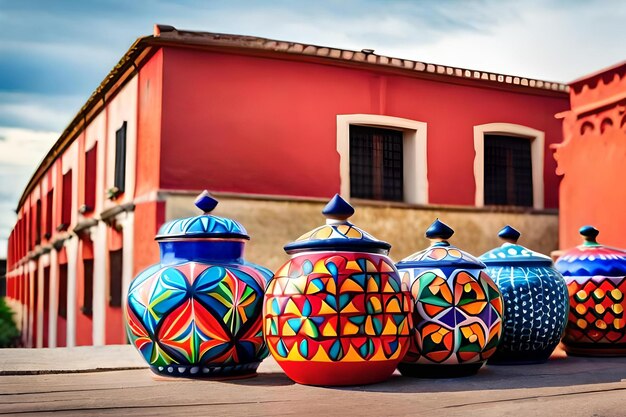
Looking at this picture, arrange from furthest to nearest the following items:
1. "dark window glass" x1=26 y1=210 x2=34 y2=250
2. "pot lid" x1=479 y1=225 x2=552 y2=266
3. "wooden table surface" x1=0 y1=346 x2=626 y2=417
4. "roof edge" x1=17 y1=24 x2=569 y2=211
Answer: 1. "dark window glass" x1=26 y1=210 x2=34 y2=250
2. "roof edge" x1=17 y1=24 x2=569 y2=211
3. "pot lid" x1=479 y1=225 x2=552 y2=266
4. "wooden table surface" x1=0 y1=346 x2=626 y2=417

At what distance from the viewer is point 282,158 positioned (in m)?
10.5

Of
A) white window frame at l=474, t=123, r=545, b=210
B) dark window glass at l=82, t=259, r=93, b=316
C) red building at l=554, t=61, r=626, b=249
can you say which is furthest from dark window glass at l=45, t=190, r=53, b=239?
red building at l=554, t=61, r=626, b=249

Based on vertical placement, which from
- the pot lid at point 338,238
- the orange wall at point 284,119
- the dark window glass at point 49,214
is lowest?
the pot lid at point 338,238

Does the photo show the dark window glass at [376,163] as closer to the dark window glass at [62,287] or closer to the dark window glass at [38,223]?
the dark window glass at [62,287]

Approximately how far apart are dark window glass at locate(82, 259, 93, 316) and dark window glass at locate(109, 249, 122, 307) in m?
1.97

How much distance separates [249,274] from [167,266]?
19.5 inches

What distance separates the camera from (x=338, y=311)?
4.15 m

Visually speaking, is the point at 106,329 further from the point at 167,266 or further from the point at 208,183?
the point at 167,266

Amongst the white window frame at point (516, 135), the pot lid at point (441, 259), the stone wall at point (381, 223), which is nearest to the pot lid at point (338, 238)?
the pot lid at point (441, 259)

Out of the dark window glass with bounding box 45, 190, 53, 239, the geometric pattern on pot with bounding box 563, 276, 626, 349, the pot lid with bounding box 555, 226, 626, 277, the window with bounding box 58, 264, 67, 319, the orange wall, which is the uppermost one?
the orange wall

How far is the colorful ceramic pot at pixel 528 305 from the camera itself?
17.8ft

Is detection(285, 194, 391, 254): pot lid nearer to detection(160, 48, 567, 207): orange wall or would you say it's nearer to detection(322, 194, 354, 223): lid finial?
detection(322, 194, 354, 223): lid finial

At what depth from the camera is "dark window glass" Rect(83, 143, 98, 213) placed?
45.9 feet

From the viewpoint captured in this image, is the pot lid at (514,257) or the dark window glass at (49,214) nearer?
the pot lid at (514,257)
